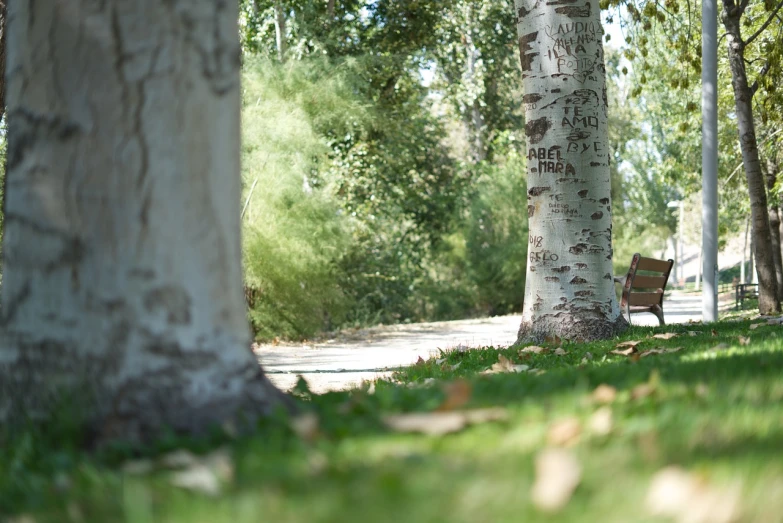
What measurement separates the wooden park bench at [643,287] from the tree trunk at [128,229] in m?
8.44

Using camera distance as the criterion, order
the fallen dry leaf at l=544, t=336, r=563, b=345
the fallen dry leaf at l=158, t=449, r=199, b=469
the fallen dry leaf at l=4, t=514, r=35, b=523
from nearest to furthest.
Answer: the fallen dry leaf at l=4, t=514, r=35, b=523
the fallen dry leaf at l=158, t=449, r=199, b=469
the fallen dry leaf at l=544, t=336, r=563, b=345

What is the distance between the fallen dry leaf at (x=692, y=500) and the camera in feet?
5.50

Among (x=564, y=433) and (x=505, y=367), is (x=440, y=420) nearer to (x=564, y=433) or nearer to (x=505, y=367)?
(x=564, y=433)

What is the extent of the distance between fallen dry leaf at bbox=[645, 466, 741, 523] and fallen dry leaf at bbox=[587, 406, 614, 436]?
0.46 meters

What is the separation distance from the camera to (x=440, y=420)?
2.33 m

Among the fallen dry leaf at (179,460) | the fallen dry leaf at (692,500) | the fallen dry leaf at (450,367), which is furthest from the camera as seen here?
the fallen dry leaf at (450,367)

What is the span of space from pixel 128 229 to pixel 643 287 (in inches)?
407

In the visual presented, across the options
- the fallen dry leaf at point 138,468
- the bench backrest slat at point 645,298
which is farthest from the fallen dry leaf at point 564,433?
the bench backrest slat at point 645,298

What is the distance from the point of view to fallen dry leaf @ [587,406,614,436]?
2.29 meters

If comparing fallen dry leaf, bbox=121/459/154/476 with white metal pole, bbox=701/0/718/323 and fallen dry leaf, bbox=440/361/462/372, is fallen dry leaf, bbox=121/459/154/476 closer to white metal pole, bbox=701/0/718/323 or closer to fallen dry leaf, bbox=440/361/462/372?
fallen dry leaf, bbox=440/361/462/372

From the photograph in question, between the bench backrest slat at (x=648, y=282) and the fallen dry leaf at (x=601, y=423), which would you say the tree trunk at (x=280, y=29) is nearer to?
the bench backrest slat at (x=648, y=282)

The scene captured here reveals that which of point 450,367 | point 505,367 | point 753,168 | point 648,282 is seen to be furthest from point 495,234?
point 505,367

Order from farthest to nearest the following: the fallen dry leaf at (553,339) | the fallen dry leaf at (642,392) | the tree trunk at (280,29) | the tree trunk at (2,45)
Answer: the tree trunk at (280,29) < the tree trunk at (2,45) < the fallen dry leaf at (553,339) < the fallen dry leaf at (642,392)

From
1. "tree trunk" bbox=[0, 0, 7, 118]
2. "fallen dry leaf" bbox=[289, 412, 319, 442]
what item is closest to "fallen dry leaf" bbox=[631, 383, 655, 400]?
"fallen dry leaf" bbox=[289, 412, 319, 442]
